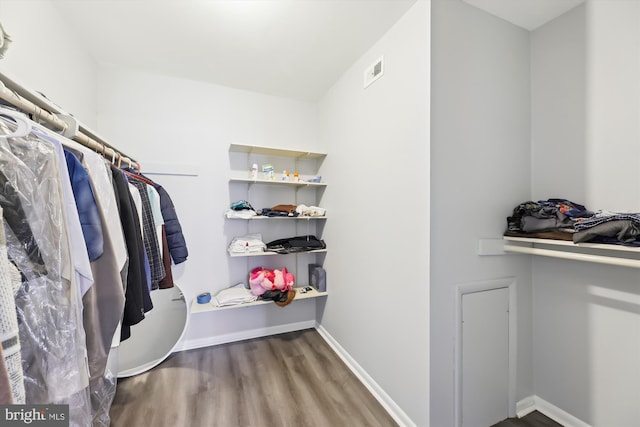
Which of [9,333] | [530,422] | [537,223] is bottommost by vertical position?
[530,422]

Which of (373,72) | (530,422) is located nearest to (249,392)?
(530,422)

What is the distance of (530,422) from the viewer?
4.92ft

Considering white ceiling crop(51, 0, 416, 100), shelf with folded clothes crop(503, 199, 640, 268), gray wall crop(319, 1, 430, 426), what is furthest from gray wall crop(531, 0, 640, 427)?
white ceiling crop(51, 0, 416, 100)

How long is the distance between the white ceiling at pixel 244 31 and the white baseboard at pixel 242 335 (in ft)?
8.26

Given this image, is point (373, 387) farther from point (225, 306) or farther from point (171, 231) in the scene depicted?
point (171, 231)

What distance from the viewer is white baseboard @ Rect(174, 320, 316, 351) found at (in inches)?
90.5

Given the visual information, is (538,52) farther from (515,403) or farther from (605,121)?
(515,403)

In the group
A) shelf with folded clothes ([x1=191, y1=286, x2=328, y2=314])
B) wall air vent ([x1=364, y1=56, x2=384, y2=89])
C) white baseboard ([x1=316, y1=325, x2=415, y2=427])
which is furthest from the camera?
shelf with folded clothes ([x1=191, y1=286, x2=328, y2=314])

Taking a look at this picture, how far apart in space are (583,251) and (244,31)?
2.50 metres

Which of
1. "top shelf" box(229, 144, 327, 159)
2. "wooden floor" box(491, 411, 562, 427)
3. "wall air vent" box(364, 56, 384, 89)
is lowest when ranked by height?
"wooden floor" box(491, 411, 562, 427)

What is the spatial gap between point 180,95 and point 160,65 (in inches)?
10.3

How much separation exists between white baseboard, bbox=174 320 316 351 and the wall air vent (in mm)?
2458

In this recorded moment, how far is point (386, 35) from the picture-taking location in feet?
5.46

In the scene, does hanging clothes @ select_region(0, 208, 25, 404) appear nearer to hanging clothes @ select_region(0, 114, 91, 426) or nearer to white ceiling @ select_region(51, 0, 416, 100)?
hanging clothes @ select_region(0, 114, 91, 426)
